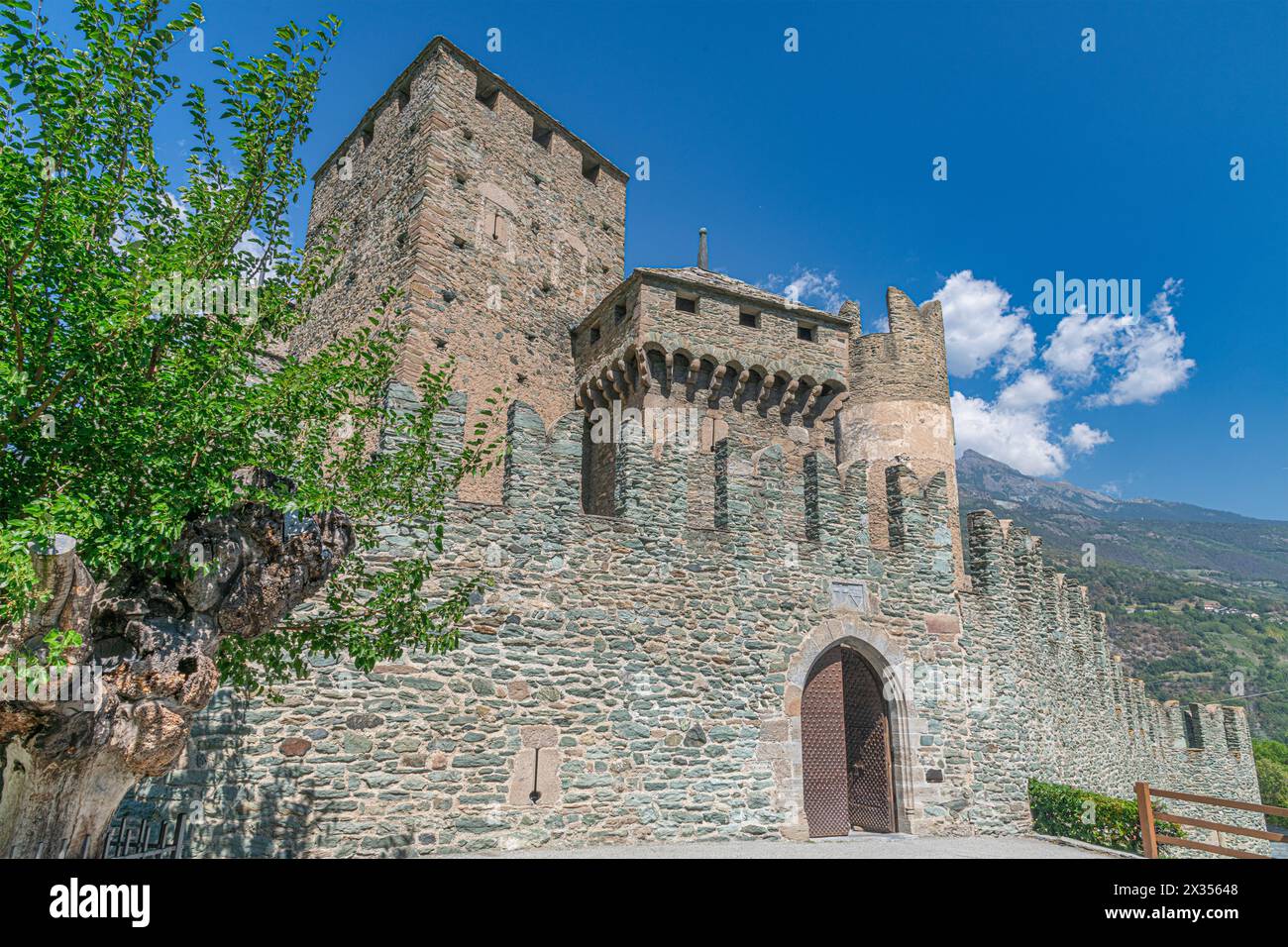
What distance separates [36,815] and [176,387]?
259 cm

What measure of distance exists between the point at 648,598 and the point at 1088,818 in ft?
26.6

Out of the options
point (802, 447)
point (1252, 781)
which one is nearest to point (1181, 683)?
point (1252, 781)

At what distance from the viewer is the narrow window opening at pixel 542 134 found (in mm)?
21109

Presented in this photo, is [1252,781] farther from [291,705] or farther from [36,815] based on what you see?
Result: [36,815]

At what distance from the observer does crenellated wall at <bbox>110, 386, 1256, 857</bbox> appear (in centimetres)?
844

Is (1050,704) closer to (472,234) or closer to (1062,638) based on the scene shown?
(1062,638)

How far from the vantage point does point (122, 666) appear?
4.61m

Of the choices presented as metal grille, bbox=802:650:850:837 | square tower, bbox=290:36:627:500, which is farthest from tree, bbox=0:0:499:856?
square tower, bbox=290:36:627:500

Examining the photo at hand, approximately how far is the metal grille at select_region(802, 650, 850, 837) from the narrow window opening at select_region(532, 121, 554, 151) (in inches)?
636

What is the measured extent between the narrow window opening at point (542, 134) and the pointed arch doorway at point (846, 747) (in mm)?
16137
